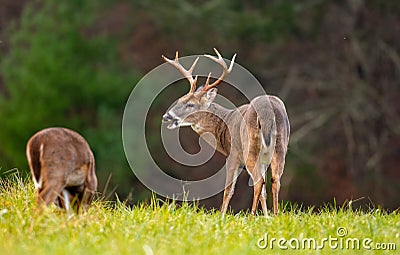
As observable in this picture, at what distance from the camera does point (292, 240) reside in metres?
6.11

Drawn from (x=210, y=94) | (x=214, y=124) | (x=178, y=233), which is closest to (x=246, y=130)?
(x=214, y=124)

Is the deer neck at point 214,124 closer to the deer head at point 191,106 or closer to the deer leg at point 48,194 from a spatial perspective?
the deer head at point 191,106

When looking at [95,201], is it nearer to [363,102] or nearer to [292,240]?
[292,240]

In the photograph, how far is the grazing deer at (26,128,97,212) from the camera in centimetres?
581

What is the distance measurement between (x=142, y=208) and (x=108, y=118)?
1400 cm

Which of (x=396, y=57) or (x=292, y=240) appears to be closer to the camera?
(x=292, y=240)

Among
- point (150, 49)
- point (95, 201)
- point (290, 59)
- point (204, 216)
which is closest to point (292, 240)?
point (204, 216)

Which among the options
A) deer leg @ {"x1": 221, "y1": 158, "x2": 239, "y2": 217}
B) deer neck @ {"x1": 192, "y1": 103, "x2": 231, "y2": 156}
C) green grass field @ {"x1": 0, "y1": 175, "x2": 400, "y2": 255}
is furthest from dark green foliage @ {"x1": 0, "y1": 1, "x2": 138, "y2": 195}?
green grass field @ {"x1": 0, "y1": 175, "x2": 400, "y2": 255}

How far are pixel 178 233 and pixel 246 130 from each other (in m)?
2.61

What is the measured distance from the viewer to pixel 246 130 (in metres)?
8.49

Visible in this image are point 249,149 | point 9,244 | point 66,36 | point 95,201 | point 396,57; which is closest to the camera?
point 9,244

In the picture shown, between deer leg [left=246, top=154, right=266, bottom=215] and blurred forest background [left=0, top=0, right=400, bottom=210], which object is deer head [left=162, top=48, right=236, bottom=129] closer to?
deer leg [left=246, top=154, right=266, bottom=215]

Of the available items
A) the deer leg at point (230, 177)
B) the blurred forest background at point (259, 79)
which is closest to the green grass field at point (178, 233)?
the deer leg at point (230, 177)

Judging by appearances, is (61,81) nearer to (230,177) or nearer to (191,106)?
(191,106)
